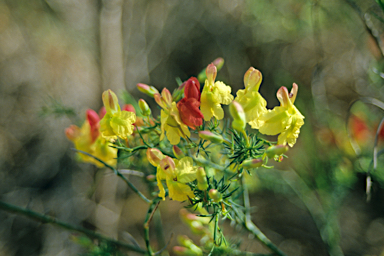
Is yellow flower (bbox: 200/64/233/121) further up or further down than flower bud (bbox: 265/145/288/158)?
further up

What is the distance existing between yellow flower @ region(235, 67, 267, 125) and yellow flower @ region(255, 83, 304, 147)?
13 millimetres

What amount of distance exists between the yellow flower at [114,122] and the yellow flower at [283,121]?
27 cm

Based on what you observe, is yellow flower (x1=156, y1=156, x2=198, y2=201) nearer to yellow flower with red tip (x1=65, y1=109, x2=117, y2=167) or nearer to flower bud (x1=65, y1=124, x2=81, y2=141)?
yellow flower with red tip (x1=65, y1=109, x2=117, y2=167)

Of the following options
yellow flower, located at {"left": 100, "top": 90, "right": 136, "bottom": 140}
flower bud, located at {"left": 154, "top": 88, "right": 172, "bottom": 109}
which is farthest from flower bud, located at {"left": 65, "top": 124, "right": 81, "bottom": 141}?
flower bud, located at {"left": 154, "top": 88, "right": 172, "bottom": 109}

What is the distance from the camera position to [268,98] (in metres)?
1.89

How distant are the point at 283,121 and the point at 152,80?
1.71 m

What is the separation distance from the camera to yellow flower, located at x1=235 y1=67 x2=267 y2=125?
0.51 metres

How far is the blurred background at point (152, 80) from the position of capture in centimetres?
145

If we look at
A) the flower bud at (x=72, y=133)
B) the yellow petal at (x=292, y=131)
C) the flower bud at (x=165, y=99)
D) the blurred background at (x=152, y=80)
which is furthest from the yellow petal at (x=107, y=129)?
the blurred background at (x=152, y=80)

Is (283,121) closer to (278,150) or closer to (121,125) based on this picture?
(278,150)

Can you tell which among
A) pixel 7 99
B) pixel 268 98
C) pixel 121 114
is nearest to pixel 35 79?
pixel 7 99

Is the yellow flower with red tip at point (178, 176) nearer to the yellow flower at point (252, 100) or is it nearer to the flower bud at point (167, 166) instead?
the flower bud at point (167, 166)

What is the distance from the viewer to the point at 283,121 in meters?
0.50

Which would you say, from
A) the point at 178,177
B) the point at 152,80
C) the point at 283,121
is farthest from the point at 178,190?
the point at 152,80
